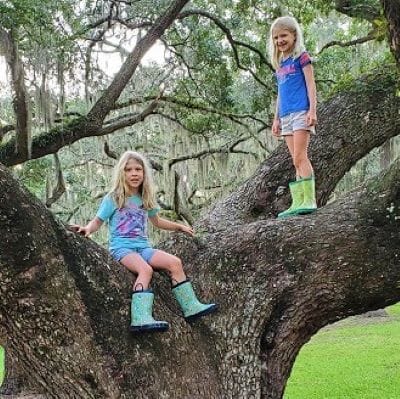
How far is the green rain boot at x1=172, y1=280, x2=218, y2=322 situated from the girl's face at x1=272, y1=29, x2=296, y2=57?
1408mm

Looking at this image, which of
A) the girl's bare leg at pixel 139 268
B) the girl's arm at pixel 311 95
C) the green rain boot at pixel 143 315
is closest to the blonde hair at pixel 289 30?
the girl's arm at pixel 311 95

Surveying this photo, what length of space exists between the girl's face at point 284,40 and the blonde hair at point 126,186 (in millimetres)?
1005

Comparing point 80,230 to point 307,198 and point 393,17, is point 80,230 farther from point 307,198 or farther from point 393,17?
point 393,17

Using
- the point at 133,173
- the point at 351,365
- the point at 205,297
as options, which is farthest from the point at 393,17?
the point at 351,365

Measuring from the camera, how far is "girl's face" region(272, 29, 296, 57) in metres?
3.29

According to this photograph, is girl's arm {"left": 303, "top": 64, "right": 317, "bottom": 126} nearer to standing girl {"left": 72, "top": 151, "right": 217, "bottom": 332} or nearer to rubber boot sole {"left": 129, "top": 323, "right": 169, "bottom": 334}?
standing girl {"left": 72, "top": 151, "right": 217, "bottom": 332}

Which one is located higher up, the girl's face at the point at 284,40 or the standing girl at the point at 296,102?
the girl's face at the point at 284,40

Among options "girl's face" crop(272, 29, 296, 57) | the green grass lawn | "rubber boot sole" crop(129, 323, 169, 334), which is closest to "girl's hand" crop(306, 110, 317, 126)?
"girl's face" crop(272, 29, 296, 57)

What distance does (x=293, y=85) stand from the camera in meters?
3.33

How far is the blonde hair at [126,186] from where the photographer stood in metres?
2.98

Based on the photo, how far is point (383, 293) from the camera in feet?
9.49

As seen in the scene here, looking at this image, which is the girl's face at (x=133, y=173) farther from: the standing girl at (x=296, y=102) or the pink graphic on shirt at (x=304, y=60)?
the pink graphic on shirt at (x=304, y=60)

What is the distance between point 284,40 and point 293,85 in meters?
0.25

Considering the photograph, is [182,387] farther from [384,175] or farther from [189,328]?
[384,175]
